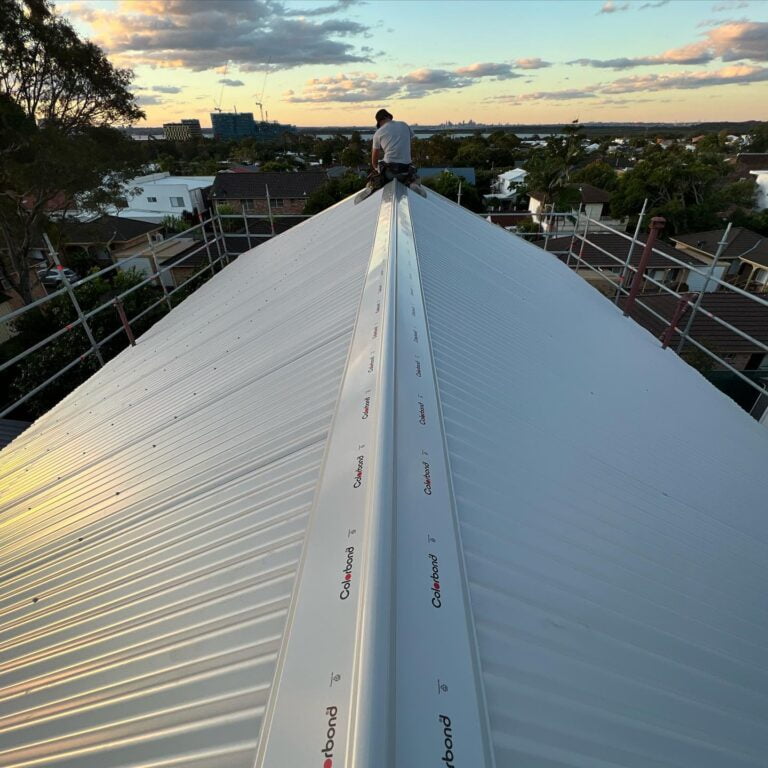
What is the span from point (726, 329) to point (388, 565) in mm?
17285

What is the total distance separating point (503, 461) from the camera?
95.3 inches

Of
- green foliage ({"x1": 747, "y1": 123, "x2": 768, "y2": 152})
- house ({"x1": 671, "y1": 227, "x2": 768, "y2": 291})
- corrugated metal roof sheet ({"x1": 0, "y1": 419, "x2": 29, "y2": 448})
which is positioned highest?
green foliage ({"x1": 747, "y1": 123, "x2": 768, "y2": 152})

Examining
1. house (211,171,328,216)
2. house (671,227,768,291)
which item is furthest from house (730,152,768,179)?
house (211,171,328,216)

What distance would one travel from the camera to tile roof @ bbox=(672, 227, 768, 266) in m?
25.5

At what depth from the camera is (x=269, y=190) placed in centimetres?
3697

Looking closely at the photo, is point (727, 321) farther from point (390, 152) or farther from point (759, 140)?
point (759, 140)

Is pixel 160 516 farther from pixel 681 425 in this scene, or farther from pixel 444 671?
pixel 681 425

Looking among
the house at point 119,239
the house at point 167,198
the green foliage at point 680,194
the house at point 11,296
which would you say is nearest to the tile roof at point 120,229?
the house at point 119,239

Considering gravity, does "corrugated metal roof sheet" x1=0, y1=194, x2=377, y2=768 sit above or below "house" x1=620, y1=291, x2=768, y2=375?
above

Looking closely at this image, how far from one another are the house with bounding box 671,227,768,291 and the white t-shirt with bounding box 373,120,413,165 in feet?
83.9

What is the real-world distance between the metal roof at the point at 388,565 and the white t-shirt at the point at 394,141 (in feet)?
12.4

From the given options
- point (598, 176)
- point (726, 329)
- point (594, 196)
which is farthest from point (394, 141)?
point (598, 176)

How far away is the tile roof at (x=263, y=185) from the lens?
3644 cm

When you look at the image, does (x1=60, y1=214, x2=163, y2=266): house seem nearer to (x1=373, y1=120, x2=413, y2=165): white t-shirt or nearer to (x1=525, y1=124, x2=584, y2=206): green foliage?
(x1=373, y1=120, x2=413, y2=165): white t-shirt
